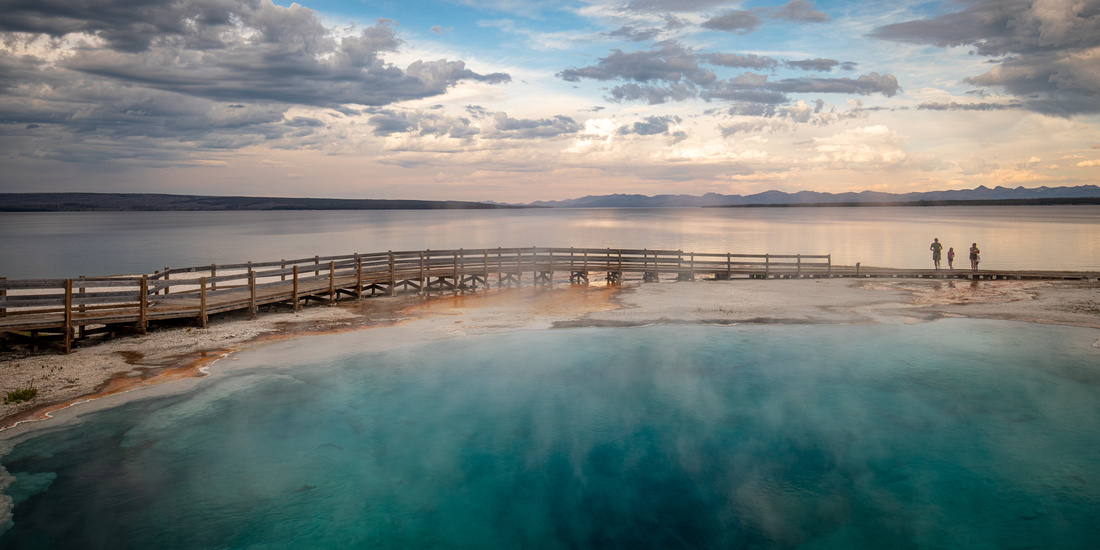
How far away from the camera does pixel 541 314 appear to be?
23406 mm

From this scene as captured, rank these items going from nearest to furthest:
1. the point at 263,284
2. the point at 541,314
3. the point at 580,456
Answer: the point at 580,456 → the point at 541,314 → the point at 263,284

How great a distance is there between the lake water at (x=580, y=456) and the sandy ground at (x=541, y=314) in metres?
1.86

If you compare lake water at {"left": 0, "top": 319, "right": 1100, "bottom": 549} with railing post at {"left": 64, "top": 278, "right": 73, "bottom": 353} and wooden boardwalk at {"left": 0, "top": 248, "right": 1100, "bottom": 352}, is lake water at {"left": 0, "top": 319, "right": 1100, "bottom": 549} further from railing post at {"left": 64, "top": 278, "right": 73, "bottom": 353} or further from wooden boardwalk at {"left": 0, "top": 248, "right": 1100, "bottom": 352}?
railing post at {"left": 64, "top": 278, "right": 73, "bottom": 353}

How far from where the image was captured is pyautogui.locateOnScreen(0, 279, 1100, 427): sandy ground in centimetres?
1423

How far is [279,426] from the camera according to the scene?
1213 centimetres

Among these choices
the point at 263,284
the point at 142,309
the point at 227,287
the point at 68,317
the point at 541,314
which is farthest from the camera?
the point at 263,284

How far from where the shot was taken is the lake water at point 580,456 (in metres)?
8.88

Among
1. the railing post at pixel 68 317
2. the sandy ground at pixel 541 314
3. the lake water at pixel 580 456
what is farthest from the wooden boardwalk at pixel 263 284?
the lake water at pixel 580 456

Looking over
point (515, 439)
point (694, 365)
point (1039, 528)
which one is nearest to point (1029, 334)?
point (694, 365)

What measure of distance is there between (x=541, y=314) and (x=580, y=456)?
1217 centimetres

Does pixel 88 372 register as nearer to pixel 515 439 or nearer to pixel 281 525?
pixel 281 525

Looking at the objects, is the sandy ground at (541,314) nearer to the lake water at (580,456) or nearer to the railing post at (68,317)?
the railing post at (68,317)

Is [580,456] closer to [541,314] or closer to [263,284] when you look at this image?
[541,314]

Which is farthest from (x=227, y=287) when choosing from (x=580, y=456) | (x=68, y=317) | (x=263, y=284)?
(x=580, y=456)
